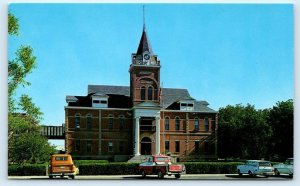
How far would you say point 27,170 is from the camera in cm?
1805

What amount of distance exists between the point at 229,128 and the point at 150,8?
14306 mm

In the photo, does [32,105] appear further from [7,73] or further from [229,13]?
[229,13]

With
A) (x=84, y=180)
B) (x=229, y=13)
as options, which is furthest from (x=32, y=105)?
(x=229, y=13)

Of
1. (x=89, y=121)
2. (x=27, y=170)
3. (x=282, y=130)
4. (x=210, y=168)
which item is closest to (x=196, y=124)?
(x=89, y=121)

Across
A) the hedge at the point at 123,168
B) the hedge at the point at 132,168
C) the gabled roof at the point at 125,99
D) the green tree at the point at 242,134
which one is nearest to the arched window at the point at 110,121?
the gabled roof at the point at 125,99

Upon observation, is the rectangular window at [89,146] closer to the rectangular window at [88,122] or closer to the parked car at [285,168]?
the rectangular window at [88,122]

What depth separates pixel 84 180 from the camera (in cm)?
1659

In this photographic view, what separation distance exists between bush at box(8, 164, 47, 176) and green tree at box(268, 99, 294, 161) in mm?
8533

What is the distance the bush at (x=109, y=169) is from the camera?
19.4 meters

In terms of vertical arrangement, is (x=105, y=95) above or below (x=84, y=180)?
above

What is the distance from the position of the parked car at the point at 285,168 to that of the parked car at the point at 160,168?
324 cm

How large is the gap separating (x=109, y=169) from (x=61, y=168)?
8.87 ft

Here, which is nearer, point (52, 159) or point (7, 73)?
point (7, 73)

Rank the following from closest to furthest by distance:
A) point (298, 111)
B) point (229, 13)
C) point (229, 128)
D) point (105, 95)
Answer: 1. point (298, 111)
2. point (229, 13)
3. point (105, 95)
4. point (229, 128)
